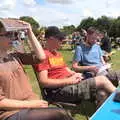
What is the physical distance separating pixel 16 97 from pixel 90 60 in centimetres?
398

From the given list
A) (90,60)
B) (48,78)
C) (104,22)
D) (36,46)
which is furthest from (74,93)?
(104,22)

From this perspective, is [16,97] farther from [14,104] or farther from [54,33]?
[54,33]

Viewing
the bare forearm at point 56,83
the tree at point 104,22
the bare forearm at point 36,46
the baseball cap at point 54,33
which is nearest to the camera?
the bare forearm at point 36,46

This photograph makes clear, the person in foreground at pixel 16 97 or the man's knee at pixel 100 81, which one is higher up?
the person in foreground at pixel 16 97

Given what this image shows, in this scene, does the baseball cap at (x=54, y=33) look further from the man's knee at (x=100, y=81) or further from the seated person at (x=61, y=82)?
the man's knee at (x=100, y=81)

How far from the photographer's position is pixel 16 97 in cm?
448

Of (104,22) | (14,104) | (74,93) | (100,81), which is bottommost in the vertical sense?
(104,22)

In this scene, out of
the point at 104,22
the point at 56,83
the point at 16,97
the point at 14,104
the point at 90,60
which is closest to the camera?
the point at 14,104

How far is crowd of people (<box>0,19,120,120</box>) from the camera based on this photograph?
4309 mm

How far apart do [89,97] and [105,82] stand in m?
0.30

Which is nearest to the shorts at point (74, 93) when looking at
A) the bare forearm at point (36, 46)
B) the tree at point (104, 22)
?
the bare forearm at point (36, 46)

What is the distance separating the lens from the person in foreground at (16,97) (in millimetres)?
4199

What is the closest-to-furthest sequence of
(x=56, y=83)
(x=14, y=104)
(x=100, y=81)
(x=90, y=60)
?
(x=14, y=104) < (x=56, y=83) < (x=100, y=81) < (x=90, y=60)

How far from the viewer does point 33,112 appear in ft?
13.8
